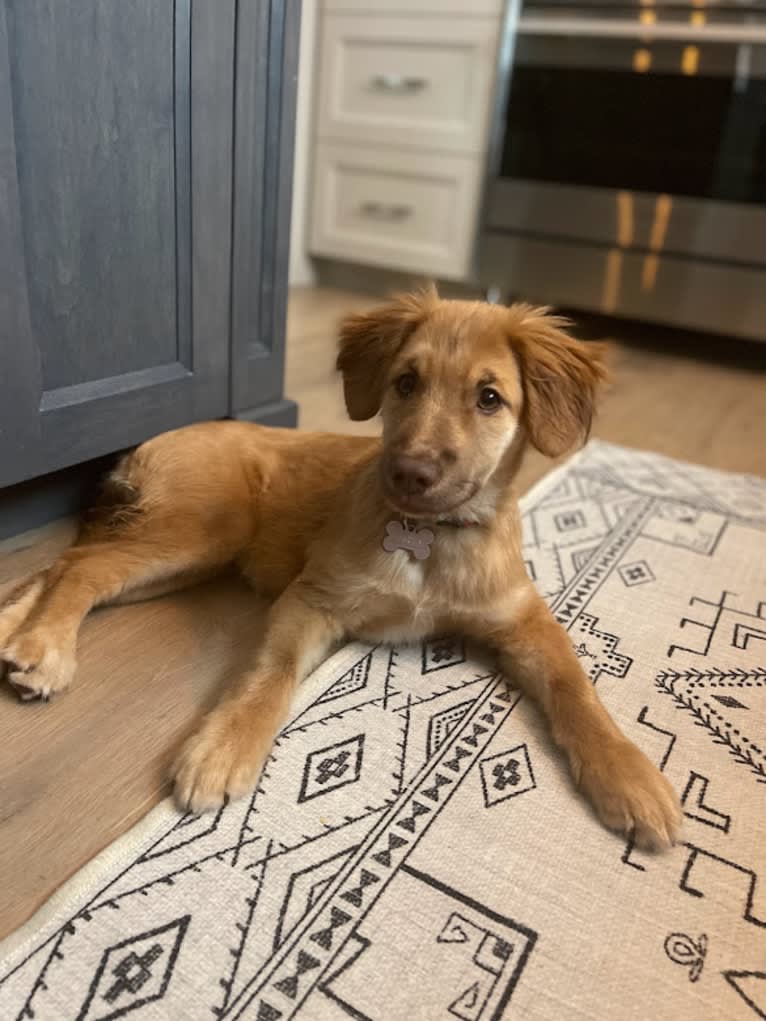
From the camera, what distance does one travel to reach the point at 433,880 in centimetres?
107

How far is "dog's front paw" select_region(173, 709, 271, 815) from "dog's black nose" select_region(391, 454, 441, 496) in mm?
446

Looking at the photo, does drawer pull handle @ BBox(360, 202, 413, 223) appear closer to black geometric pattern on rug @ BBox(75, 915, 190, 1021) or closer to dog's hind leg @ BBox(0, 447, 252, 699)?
dog's hind leg @ BBox(0, 447, 252, 699)

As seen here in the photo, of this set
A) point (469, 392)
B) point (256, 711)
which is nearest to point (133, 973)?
point (256, 711)

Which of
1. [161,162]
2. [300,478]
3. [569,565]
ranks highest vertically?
[161,162]

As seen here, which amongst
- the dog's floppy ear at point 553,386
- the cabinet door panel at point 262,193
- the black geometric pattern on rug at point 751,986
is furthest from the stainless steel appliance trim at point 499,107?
the black geometric pattern on rug at point 751,986

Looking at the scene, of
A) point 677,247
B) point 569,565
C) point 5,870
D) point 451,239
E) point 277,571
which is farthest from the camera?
point 451,239

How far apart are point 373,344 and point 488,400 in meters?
0.28

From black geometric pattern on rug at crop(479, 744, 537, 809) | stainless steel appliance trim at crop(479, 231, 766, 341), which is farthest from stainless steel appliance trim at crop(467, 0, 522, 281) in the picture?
black geometric pattern on rug at crop(479, 744, 537, 809)

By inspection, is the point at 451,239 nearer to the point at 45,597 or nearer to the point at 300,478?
the point at 300,478

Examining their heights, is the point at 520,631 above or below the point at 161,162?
below

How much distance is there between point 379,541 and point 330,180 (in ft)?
12.4

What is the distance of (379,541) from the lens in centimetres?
150

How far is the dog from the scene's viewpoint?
1258 mm

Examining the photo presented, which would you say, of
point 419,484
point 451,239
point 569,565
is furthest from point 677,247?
point 419,484
